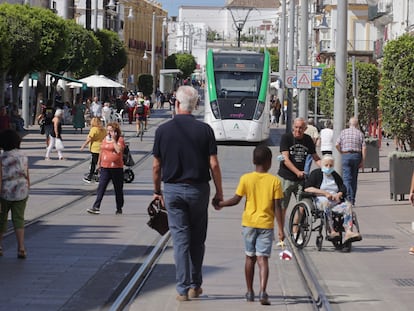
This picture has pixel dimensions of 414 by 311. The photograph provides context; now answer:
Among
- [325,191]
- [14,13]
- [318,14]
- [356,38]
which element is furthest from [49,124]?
[318,14]

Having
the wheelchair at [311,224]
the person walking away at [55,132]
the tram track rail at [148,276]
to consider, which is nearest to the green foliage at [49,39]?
the person walking away at [55,132]

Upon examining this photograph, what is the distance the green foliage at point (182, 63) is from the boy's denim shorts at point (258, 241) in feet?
468

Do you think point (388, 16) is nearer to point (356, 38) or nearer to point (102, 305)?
point (356, 38)

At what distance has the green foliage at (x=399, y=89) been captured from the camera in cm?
2695

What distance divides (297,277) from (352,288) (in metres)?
0.87

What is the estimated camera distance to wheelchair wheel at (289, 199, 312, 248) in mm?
15812

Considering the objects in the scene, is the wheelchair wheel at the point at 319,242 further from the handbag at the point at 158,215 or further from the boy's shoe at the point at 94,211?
the boy's shoe at the point at 94,211

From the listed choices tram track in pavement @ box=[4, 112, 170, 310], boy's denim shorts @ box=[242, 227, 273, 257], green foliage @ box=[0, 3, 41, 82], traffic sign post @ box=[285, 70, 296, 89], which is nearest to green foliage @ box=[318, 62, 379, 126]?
traffic sign post @ box=[285, 70, 296, 89]

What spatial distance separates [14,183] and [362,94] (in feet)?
118

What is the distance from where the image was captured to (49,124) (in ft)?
124

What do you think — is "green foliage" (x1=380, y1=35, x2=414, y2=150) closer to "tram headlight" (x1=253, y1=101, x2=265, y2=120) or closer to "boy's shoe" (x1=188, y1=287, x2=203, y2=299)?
"boy's shoe" (x1=188, y1=287, x2=203, y2=299)

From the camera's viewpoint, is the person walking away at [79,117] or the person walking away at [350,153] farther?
the person walking away at [79,117]

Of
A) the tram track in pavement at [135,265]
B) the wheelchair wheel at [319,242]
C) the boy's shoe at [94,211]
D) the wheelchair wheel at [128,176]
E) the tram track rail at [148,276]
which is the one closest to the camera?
the tram track rail at [148,276]

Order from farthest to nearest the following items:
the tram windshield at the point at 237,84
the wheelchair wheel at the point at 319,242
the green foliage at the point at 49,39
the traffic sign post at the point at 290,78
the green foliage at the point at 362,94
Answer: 1. the green foliage at the point at 49,39
2. the green foliage at the point at 362,94
3. the tram windshield at the point at 237,84
4. the traffic sign post at the point at 290,78
5. the wheelchair wheel at the point at 319,242
